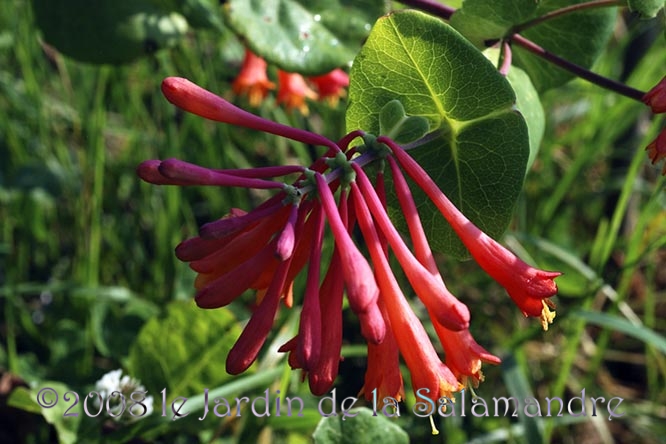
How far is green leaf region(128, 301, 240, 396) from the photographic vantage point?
1.46 metres

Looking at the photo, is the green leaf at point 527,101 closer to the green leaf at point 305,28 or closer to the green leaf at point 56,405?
the green leaf at point 305,28

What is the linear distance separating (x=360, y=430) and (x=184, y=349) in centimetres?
46

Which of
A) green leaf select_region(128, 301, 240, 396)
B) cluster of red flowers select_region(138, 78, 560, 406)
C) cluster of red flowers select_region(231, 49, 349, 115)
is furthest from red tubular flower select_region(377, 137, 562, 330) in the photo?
cluster of red flowers select_region(231, 49, 349, 115)

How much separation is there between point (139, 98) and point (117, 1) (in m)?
0.59

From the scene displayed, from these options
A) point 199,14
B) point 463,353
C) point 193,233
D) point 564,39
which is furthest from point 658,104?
point 193,233

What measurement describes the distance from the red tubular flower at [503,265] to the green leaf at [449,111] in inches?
4.3

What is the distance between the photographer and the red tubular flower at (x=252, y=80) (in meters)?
1.79

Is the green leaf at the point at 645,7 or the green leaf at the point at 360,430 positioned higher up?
the green leaf at the point at 645,7

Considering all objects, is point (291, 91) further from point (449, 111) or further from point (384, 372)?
point (384, 372)

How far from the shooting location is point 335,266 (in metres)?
0.90

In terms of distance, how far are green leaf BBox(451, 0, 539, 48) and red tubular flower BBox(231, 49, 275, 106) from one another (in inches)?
28.7

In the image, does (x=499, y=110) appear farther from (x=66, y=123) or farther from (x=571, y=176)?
(x=66, y=123)

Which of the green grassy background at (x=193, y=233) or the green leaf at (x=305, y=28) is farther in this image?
the green grassy background at (x=193, y=233)

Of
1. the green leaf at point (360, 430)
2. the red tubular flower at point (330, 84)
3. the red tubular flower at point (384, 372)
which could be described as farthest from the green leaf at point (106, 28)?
the red tubular flower at point (384, 372)
